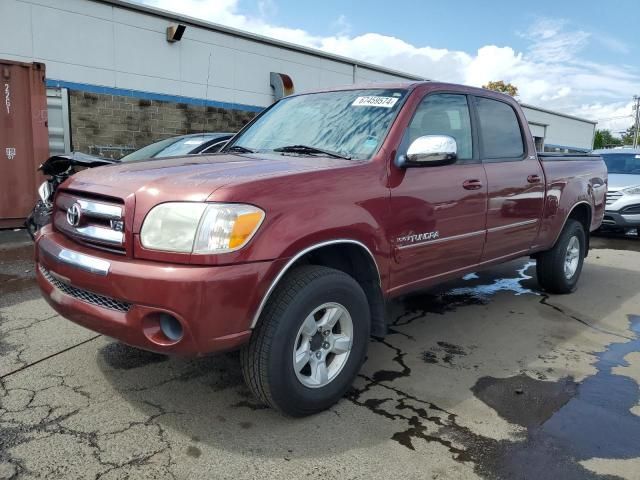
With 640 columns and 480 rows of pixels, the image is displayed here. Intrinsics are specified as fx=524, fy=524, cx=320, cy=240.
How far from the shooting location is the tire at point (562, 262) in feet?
17.1

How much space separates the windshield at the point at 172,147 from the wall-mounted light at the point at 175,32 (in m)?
5.35

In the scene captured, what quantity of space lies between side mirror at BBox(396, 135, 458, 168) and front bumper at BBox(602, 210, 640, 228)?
286 inches

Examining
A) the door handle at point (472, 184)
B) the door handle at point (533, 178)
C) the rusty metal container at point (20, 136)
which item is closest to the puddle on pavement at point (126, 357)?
the door handle at point (472, 184)

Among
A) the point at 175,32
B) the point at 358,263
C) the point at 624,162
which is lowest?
the point at 358,263

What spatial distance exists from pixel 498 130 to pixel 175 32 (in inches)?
A: 354

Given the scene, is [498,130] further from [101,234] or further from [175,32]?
[175,32]

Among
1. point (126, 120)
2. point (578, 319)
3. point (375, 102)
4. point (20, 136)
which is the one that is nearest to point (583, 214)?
point (578, 319)

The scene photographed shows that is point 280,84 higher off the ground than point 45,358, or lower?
higher

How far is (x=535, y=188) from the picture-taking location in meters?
4.56

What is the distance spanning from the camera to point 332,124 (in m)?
3.55

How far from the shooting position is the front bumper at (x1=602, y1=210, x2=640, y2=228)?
9.16 meters

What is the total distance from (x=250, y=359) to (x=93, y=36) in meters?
9.90

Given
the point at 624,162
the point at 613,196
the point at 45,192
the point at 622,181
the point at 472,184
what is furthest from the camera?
the point at 624,162

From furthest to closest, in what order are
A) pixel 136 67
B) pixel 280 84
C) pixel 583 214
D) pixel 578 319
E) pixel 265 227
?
pixel 280 84, pixel 136 67, pixel 583 214, pixel 578 319, pixel 265 227
